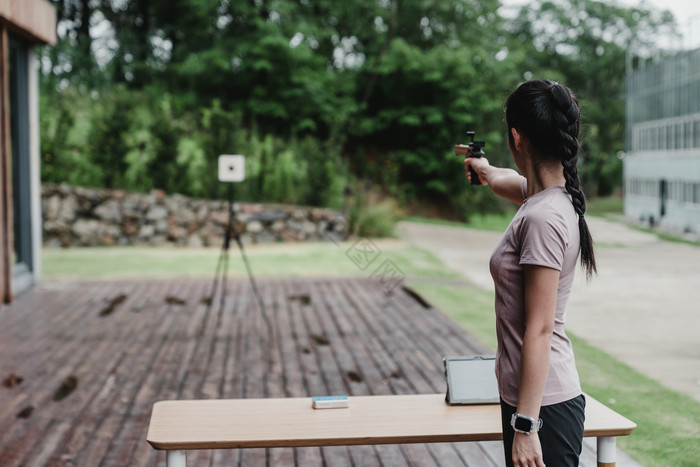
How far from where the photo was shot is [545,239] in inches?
65.2

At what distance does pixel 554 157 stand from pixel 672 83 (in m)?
23.3

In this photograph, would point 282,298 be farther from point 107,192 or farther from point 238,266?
point 107,192

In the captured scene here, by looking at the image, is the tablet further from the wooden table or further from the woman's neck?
the woman's neck

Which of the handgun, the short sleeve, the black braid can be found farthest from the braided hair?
the handgun

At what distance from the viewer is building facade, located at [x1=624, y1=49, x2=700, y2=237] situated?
21.1 meters

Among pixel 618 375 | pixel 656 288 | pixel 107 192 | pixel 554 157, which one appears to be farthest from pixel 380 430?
pixel 107 192

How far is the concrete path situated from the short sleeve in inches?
139

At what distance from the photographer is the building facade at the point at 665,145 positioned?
832 inches

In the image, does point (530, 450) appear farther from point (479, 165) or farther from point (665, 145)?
point (665, 145)

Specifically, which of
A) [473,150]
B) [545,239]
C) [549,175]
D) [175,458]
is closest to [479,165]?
[473,150]

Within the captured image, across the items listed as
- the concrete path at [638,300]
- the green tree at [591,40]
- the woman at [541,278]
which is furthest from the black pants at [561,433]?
Answer: the green tree at [591,40]

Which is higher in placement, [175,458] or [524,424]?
[524,424]

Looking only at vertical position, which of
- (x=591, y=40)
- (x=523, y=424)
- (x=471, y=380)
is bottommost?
(x=471, y=380)

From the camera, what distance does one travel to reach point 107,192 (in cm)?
1387
